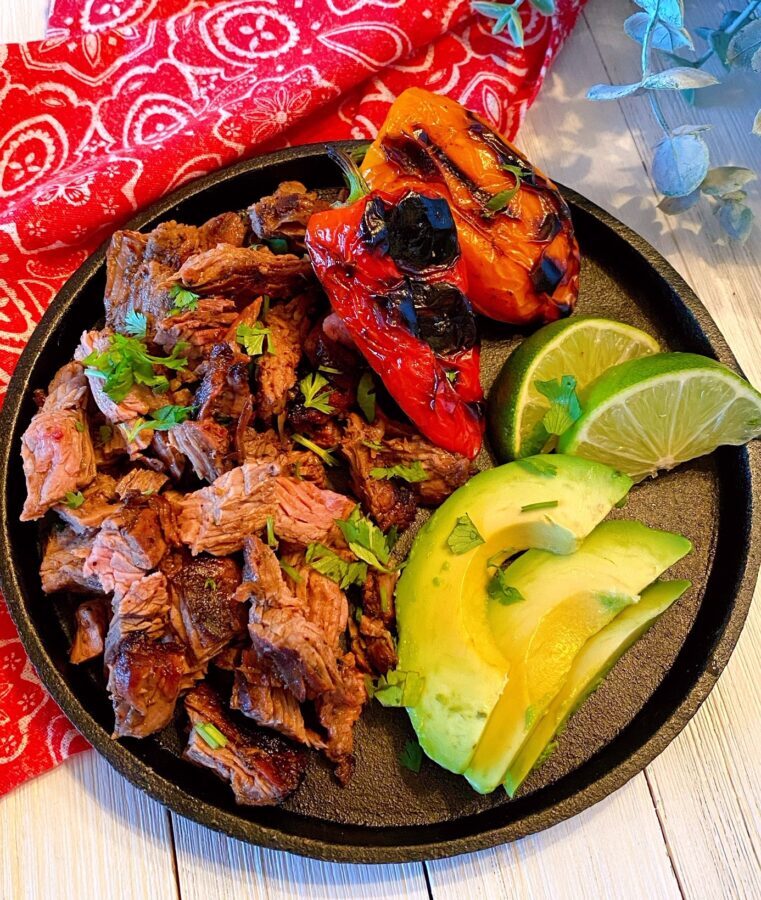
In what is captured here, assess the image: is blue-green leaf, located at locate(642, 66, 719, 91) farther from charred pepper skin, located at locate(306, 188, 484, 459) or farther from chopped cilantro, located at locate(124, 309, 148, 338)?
chopped cilantro, located at locate(124, 309, 148, 338)

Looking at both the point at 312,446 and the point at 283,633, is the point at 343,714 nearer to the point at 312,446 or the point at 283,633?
the point at 283,633

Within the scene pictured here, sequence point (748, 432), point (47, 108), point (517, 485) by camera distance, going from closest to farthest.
Result: point (517, 485), point (748, 432), point (47, 108)

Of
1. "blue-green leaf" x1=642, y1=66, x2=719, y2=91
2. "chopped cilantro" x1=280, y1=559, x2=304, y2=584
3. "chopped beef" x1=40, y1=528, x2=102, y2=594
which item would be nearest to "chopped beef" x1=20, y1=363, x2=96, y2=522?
"chopped beef" x1=40, y1=528, x2=102, y2=594

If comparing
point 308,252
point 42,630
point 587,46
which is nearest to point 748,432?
point 308,252

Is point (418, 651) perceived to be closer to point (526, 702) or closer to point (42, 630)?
point (526, 702)

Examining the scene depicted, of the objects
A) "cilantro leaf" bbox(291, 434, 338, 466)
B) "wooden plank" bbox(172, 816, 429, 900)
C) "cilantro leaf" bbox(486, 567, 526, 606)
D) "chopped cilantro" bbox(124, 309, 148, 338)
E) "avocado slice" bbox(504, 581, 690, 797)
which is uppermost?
"chopped cilantro" bbox(124, 309, 148, 338)
